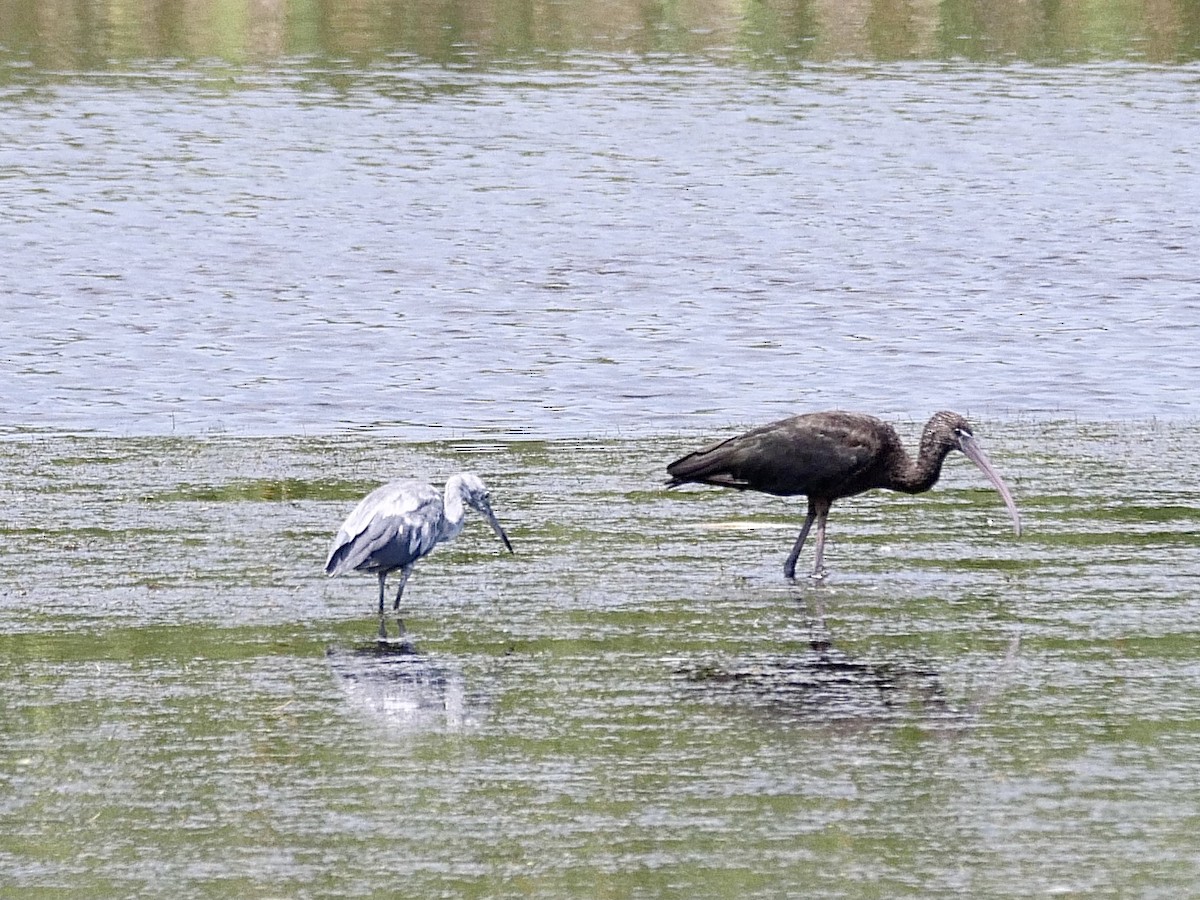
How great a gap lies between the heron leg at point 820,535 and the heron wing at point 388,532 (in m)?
1.75

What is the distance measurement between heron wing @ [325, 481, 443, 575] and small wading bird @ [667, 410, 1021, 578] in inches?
68.1

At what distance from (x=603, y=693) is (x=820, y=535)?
8.30ft

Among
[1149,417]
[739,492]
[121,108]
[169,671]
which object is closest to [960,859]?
[169,671]

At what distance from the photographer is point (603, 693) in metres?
8.69

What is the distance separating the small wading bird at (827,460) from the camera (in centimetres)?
1104

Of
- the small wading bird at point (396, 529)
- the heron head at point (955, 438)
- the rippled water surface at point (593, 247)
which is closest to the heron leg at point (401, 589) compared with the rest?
the small wading bird at point (396, 529)

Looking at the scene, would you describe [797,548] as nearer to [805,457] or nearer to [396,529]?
[805,457]

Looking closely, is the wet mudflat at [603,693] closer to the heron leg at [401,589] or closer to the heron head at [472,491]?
the heron leg at [401,589]

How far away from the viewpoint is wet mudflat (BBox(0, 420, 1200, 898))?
6918 mm

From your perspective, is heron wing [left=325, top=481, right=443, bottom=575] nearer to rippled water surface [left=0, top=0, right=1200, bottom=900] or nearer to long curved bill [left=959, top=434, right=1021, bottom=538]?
→ rippled water surface [left=0, top=0, right=1200, bottom=900]

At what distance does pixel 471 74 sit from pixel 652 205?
10.3 metres

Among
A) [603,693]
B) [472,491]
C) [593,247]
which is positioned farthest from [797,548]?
[593,247]

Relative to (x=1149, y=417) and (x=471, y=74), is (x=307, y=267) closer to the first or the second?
(x=1149, y=417)

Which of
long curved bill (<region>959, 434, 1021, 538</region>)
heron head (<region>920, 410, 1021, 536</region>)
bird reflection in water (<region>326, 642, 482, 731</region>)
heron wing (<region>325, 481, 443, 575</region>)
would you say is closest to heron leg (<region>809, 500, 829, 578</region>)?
heron head (<region>920, 410, 1021, 536</region>)
